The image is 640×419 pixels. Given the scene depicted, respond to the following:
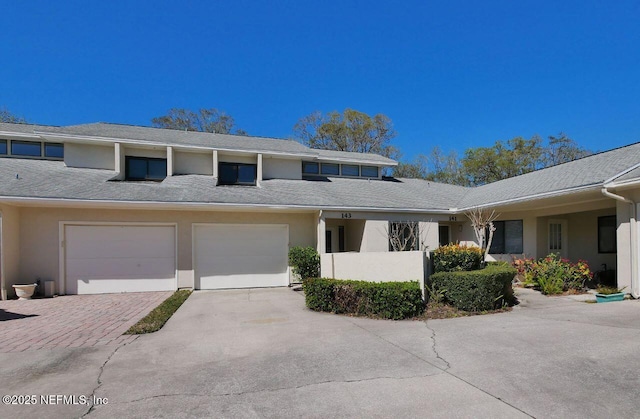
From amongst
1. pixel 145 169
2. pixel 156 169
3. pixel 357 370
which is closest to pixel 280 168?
pixel 156 169

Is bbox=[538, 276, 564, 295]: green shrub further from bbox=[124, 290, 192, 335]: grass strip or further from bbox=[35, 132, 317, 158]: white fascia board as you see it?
bbox=[35, 132, 317, 158]: white fascia board

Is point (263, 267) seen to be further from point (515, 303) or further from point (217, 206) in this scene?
point (515, 303)

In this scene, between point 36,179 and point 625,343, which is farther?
point 36,179

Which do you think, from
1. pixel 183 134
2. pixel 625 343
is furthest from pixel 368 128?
pixel 625 343

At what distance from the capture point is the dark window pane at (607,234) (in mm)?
11773

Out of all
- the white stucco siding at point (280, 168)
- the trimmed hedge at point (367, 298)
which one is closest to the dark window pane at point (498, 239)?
the trimmed hedge at point (367, 298)

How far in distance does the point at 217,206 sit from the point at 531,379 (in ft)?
32.2

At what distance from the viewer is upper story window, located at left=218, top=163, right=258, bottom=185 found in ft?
47.8

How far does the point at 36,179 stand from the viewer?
38.4 ft

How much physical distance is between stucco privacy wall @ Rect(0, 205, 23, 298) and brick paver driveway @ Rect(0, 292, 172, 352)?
817mm

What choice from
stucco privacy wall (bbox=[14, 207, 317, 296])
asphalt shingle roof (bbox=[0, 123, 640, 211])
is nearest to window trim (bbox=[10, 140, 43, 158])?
asphalt shingle roof (bbox=[0, 123, 640, 211])

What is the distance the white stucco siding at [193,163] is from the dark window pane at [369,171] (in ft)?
24.7

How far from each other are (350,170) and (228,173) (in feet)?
20.1

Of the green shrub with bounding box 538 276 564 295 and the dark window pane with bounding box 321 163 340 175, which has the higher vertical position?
the dark window pane with bounding box 321 163 340 175
